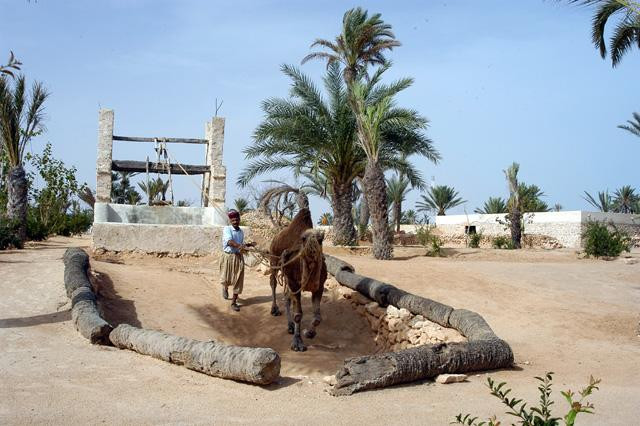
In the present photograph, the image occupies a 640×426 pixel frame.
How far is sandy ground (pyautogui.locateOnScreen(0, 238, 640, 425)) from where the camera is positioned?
4.82 metres

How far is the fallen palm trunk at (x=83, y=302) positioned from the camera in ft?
22.4

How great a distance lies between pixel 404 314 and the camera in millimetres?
9172

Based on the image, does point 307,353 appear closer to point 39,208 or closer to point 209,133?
point 209,133

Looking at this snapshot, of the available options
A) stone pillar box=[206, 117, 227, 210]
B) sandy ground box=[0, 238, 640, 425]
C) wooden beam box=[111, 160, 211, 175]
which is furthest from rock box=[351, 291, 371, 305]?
wooden beam box=[111, 160, 211, 175]

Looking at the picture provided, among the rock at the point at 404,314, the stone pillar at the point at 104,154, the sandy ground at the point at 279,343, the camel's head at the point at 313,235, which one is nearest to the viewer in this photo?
the sandy ground at the point at 279,343

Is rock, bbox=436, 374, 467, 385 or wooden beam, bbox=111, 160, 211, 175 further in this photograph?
wooden beam, bbox=111, 160, 211, 175

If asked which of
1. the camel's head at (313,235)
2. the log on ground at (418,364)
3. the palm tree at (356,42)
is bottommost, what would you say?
the log on ground at (418,364)

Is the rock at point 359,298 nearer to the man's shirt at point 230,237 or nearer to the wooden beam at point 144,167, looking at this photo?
the man's shirt at point 230,237

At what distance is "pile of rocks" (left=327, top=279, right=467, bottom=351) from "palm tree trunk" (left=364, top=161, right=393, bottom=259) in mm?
6399

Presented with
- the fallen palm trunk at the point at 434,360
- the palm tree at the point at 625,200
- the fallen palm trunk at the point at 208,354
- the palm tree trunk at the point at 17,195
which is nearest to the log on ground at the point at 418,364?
the fallen palm trunk at the point at 434,360

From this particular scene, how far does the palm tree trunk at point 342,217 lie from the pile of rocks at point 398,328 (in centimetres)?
941

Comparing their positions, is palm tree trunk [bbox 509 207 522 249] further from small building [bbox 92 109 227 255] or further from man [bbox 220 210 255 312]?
man [bbox 220 210 255 312]

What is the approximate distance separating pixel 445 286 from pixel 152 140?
944 centimetres

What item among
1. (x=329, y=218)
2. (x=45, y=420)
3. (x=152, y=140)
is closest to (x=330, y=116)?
(x=152, y=140)
